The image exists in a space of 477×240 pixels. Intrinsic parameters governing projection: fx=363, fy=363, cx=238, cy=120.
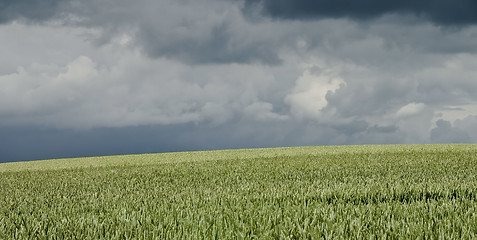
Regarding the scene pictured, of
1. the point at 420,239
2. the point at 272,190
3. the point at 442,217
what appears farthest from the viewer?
the point at 272,190

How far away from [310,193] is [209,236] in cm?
254

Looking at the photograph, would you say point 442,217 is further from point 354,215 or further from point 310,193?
point 310,193

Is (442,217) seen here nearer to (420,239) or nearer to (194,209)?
(420,239)

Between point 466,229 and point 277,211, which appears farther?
point 277,211

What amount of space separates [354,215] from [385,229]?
25.2 inches

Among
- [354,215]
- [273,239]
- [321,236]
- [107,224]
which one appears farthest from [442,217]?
[107,224]

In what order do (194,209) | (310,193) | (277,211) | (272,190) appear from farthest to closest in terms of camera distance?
(272,190)
(310,193)
(194,209)
(277,211)

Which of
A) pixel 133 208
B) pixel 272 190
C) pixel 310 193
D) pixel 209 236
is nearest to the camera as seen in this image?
pixel 209 236

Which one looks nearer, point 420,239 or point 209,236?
point 420,239

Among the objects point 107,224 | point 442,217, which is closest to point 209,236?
point 107,224

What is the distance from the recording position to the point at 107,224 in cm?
412

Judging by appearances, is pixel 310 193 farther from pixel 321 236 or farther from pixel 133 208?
pixel 133 208

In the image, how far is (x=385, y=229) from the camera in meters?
3.58

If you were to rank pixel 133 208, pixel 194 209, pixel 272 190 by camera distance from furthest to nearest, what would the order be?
pixel 272 190 → pixel 133 208 → pixel 194 209
